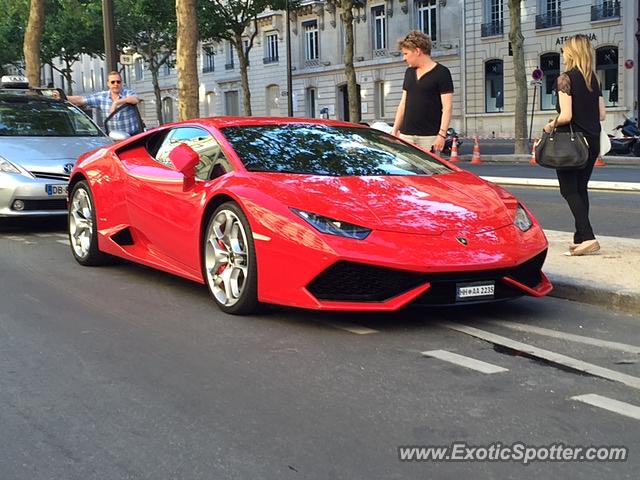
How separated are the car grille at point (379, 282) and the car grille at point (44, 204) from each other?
5266 mm

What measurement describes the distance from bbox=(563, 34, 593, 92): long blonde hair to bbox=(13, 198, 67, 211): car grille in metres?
5.54

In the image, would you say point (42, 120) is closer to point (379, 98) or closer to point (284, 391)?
point (284, 391)

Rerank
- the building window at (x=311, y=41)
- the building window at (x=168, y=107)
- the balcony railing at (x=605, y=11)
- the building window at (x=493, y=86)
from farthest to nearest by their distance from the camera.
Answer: the building window at (x=168, y=107)
the building window at (x=311, y=41)
the building window at (x=493, y=86)
the balcony railing at (x=605, y=11)

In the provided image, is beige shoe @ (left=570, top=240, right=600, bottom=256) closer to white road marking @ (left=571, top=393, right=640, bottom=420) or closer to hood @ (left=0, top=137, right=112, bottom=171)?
white road marking @ (left=571, top=393, right=640, bottom=420)

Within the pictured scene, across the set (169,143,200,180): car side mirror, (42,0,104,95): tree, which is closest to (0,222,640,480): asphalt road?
(169,143,200,180): car side mirror

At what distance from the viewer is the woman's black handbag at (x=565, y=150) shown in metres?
6.75

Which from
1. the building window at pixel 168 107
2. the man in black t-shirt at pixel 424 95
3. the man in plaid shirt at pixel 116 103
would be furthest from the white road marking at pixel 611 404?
the building window at pixel 168 107

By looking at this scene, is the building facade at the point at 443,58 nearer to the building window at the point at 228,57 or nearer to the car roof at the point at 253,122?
the building window at the point at 228,57

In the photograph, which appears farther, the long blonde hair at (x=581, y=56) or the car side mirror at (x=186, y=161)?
the long blonde hair at (x=581, y=56)

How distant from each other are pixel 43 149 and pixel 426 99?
458cm

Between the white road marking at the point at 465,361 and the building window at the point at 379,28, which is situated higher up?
the building window at the point at 379,28

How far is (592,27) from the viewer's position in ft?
118

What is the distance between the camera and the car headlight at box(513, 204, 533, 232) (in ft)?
17.4

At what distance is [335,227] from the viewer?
190 inches
